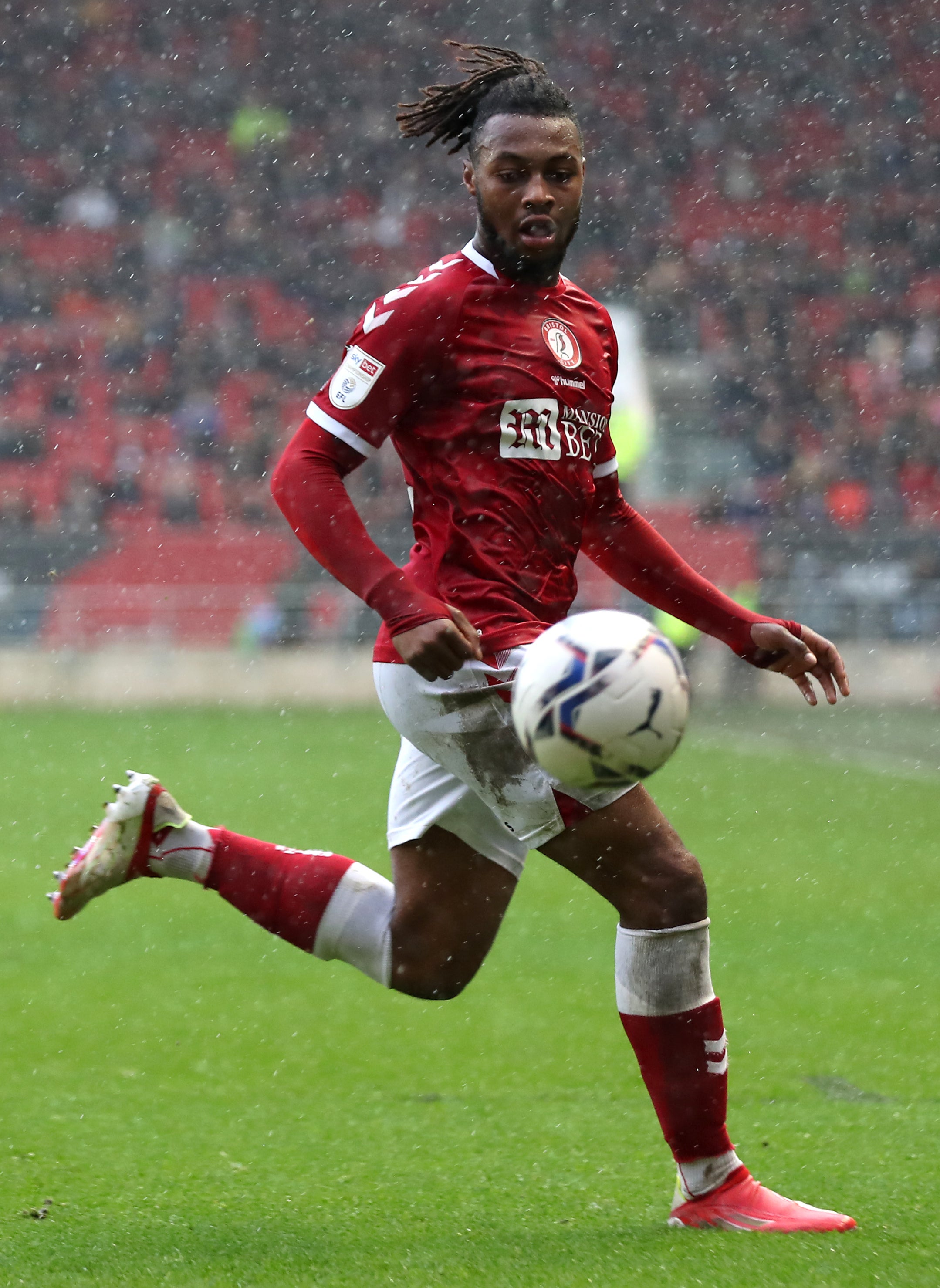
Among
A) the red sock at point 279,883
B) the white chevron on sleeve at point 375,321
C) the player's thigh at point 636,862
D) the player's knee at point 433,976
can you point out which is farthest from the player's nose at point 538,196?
the player's knee at point 433,976

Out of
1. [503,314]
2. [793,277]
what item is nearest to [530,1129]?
[503,314]

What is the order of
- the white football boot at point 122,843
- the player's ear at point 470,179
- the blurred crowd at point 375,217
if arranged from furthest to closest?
1. the blurred crowd at point 375,217
2. the white football boot at point 122,843
3. the player's ear at point 470,179

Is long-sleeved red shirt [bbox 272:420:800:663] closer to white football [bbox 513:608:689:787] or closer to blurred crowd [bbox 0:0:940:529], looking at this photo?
white football [bbox 513:608:689:787]

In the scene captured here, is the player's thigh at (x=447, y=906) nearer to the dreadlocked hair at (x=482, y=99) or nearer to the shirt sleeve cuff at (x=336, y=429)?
the shirt sleeve cuff at (x=336, y=429)

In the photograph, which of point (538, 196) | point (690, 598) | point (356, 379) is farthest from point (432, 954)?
point (538, 196)

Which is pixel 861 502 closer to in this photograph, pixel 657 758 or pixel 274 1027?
pixel 274 1027

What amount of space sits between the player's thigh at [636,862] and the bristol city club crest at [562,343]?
2.68 feet

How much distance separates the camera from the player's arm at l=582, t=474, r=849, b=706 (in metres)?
3.35

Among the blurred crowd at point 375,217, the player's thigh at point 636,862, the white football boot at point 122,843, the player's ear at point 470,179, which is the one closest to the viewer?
the player's thigh at point 636,862

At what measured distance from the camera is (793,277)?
20.4m

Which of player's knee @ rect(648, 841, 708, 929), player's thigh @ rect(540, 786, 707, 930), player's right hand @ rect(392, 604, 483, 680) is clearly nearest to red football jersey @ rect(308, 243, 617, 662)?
player's right hand @ rect(392, 604, 483, 680)

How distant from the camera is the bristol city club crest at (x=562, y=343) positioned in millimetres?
3127

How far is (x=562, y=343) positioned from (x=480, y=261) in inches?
8.6

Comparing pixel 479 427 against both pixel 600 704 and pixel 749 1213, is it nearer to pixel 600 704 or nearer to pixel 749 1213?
pixel 600 704
